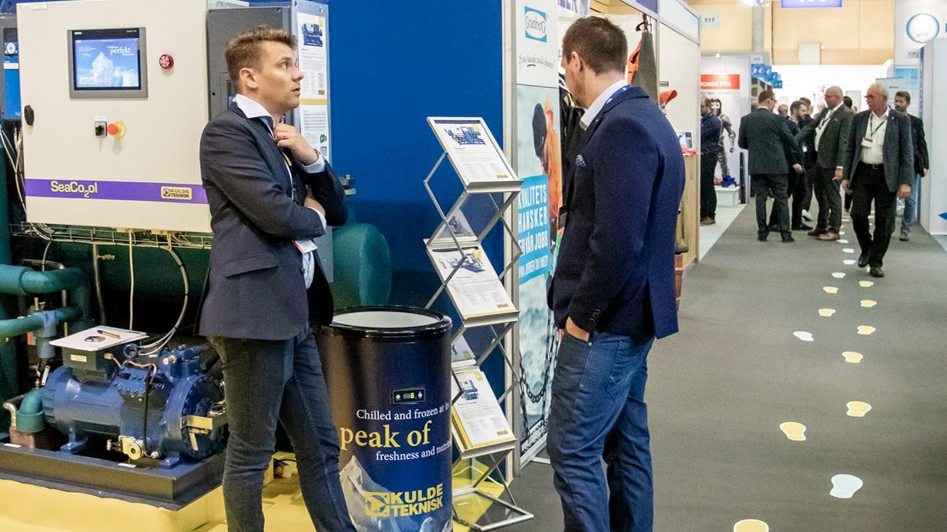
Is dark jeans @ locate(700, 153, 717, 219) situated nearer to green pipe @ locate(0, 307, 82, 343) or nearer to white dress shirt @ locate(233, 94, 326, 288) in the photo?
green pipe @ locate(0, 307, 82, 343)

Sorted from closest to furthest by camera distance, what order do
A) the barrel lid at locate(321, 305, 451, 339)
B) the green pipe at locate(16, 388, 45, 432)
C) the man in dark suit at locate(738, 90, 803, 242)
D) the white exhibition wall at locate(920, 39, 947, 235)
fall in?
the barrel lid at locate(321, 305, 451, 339), the green pipe at locate(16, 388, 45, 432), the man in dark suit at locate(738, 90, 803, 242), the white exhibition wall at locate(920, 39, 947, 235)

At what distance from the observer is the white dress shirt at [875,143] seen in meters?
7.94

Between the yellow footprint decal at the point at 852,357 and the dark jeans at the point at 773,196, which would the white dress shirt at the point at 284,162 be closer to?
the yellow footprint decal at the point at 852,357

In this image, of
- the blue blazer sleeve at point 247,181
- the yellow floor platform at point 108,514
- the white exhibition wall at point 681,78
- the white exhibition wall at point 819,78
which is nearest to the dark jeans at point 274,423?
the blue blazer sleeve at point 247,181

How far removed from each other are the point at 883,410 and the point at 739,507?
1.51 meters

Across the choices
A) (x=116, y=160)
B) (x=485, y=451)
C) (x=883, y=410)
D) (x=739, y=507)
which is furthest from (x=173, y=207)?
(x=883, y=410)

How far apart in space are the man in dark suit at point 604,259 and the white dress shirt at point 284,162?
0.64 meters

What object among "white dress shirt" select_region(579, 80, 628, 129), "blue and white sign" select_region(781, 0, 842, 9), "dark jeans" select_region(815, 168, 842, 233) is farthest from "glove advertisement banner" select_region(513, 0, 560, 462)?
"blue and white sign" select_region(781, 0, 842, 9)

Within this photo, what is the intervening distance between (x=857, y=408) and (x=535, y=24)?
7.81ft

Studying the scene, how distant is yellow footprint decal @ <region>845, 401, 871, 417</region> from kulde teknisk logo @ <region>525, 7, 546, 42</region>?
88.0 inches

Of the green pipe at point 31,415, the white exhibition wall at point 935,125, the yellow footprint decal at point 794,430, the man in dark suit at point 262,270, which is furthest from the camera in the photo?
the white exhibition wall at point 935,125

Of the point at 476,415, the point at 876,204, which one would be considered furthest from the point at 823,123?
the point at 476,415

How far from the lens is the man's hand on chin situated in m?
2.47

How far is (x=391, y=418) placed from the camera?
2965 mm
